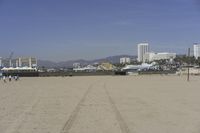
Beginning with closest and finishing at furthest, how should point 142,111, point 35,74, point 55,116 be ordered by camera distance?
point 55,116 → point 142,111 → point 35,74

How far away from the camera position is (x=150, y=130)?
10.1 m

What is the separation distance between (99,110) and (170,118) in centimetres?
325

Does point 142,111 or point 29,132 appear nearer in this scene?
point 29,132

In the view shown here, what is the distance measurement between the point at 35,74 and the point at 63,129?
246ft

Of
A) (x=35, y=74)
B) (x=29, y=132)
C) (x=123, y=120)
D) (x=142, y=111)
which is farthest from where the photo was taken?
(x=35, y=74)

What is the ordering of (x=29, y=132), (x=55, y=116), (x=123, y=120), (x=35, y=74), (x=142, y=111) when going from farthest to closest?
(x=35, y=74) → (x=142, y=111) → (x=55, y=116) → (x=123, y=120) → (x=29, y=132)

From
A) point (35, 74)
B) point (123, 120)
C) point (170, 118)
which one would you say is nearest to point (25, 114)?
point (123, 120)

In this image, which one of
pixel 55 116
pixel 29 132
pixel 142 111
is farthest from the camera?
pixel 142 111

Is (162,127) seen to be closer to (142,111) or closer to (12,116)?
(142,111)

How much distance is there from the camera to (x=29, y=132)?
998 cm

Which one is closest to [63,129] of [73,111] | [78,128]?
[78,128]

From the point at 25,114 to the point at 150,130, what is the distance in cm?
504

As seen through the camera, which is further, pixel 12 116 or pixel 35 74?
pixel 35 74

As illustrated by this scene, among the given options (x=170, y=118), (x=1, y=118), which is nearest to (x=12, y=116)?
(x=1, y=118)
